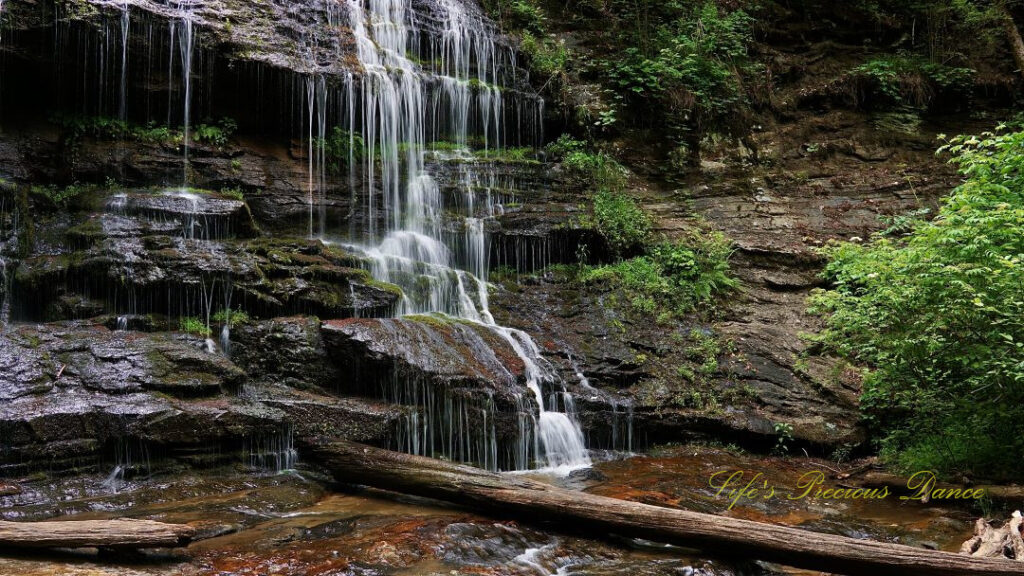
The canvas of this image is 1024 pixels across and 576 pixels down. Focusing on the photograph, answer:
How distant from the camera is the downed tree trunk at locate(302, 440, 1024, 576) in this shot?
417 cm

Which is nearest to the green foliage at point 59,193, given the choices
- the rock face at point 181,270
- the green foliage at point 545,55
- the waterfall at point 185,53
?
the rock face at point 181,270

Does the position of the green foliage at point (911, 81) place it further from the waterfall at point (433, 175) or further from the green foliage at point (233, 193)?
the green foliage at point (233, 193)

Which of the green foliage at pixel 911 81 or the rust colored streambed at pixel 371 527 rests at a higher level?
the green foliage at pixel 911 81

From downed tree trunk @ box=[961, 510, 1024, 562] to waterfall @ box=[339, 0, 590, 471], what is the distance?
4.17m

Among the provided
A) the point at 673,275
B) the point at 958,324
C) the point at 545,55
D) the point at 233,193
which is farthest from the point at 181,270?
the point at 545,55

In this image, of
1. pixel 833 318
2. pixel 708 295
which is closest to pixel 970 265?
pixel 833 318

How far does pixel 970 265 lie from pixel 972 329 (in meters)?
0.64

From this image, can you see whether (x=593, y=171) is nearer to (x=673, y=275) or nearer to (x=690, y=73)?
(x=673, y=275)

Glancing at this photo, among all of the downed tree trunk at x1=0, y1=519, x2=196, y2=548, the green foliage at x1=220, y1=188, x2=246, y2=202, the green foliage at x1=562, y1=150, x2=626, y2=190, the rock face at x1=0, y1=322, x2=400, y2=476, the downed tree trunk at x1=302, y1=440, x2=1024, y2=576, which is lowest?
the downed tree trunk at x1=302, y1=440, x2=1024, y2=576

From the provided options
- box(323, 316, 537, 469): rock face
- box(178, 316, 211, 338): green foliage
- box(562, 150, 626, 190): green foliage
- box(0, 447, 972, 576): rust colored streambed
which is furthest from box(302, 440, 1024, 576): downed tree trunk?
box(562, 150, 626, 190): green foliage

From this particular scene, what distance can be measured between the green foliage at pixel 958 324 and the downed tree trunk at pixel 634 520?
2.47 m

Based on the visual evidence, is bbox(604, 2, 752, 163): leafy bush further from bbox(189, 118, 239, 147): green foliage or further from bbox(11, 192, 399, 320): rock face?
bbox(11, 192, 399, 320): rock face

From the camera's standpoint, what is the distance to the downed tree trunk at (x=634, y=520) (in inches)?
164

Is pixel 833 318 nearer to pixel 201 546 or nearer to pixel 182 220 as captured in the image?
pixel 201 546
